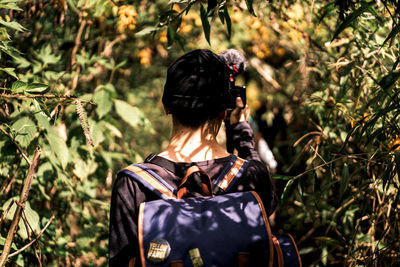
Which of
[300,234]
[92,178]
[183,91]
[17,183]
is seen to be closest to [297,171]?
[300,234]

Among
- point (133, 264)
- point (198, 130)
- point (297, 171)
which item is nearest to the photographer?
point (133, 264)

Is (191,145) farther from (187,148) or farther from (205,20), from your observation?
(205,20)

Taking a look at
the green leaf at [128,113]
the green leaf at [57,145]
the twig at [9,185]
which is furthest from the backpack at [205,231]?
the green leaf at [128,113]

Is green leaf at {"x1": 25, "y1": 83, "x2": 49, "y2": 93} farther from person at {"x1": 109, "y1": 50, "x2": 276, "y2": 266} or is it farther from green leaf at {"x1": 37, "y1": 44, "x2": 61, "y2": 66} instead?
green leaf at {"x1": 37, "y1": 44, "x2": 61, "y2": 66}

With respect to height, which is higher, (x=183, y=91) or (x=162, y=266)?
(x=183, y=91)

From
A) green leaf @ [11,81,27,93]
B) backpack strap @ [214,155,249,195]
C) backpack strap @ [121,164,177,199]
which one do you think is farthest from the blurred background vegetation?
backpack strap @ [214,155,249,195]

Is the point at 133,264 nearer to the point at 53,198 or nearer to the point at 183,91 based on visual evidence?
the point at 183,91

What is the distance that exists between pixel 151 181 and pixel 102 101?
1497mm

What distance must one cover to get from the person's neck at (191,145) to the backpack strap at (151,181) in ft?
0.37

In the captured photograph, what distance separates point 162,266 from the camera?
1295 mm

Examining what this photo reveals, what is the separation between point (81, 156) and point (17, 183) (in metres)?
→ 0.40

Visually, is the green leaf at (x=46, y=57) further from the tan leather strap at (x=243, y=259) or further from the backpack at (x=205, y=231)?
the tan leather strap at (x=243, y=259)

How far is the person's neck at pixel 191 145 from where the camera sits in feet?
5.02

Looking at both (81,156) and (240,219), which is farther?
(81,156)
